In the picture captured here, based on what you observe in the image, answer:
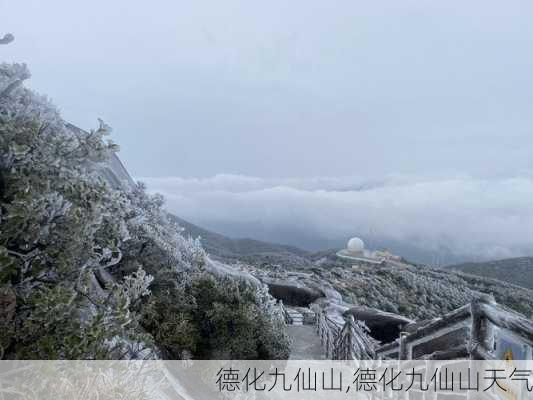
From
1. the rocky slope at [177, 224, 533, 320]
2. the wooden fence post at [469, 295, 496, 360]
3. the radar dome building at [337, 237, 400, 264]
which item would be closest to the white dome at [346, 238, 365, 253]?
the radar dome building at [337, 237, 400, 264]

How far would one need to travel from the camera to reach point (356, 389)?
21.5ft

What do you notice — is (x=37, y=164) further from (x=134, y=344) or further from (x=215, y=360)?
(x=215, y=360)

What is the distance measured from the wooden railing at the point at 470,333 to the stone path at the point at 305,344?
11.7 feet

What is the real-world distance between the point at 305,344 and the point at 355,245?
30.4 meters

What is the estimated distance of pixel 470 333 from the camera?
4.30m

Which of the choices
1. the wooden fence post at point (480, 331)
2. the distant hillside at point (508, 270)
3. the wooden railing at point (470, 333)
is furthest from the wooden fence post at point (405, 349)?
the distant hillside at point (508, 270)

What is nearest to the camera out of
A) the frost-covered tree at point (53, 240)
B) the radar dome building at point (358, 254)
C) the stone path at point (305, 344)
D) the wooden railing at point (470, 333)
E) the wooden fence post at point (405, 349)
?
the frost-covered tree at point (53, 240)

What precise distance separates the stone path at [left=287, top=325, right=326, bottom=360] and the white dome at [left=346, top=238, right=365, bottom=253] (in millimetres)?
28154

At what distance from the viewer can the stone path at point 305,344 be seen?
9.51 meters

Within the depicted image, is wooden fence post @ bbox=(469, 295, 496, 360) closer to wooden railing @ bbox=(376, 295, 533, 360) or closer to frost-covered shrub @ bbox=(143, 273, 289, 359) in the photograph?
wooden railing @ bbox=(376, 295, 533, 360)

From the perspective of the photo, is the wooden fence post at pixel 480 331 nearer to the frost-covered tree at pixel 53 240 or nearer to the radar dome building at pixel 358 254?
the frost-covered tree at pixel 53 240

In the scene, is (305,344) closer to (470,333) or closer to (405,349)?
(405,349)

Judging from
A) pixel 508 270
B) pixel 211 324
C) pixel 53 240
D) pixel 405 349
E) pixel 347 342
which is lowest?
pixel 347 342

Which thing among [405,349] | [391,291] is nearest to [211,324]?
[405,349]
